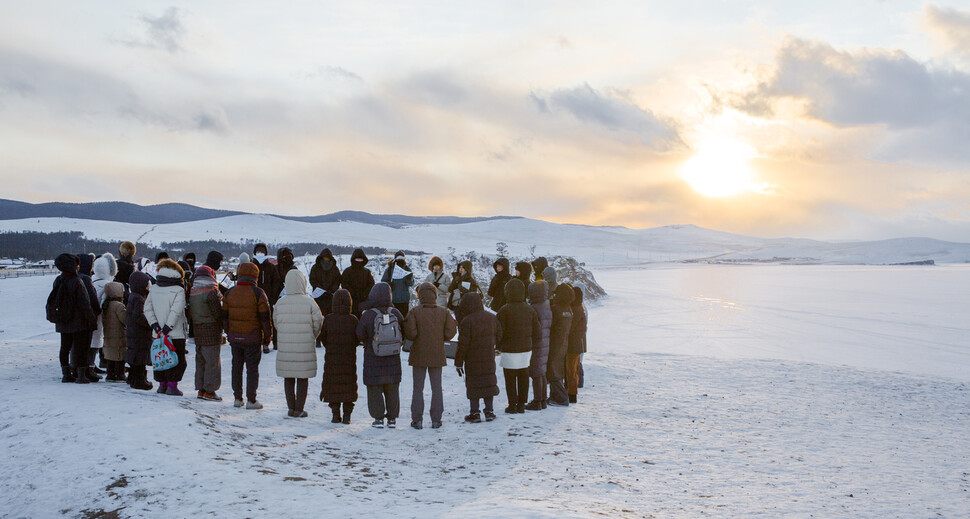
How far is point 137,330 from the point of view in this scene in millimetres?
7621

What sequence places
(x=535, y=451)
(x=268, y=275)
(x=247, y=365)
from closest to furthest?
(x=535, y=451) < (x=247, y=365) < (x=268, y=275)

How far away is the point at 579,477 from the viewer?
6.05 m

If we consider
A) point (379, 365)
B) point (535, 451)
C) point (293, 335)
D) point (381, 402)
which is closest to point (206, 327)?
point (293, 335)

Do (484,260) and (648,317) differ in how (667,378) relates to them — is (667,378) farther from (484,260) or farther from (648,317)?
(484,260)

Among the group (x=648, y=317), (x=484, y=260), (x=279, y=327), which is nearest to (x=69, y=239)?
(x=484, y=260)

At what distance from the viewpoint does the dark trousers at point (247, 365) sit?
7461 millimetres

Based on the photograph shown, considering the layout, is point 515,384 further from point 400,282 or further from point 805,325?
point 805,325

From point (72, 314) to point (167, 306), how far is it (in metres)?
1.35

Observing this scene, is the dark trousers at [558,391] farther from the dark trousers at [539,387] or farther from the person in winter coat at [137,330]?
the person in winter coat at [137,330]

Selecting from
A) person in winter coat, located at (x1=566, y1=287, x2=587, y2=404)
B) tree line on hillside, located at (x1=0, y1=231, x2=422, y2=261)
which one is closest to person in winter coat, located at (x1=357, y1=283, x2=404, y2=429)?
person in winter coat, located at (x1=566, y1=287, x2=587, y2=404)

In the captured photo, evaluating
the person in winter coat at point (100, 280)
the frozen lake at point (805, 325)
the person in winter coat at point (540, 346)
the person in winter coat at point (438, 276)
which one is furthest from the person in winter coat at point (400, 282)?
the frozen lake at point (805, 325)

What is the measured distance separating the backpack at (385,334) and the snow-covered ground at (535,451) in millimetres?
1009

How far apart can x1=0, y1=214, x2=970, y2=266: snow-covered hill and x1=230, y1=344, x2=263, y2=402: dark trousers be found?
3288 inches

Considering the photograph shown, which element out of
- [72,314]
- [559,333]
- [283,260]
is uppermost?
[283,260]
